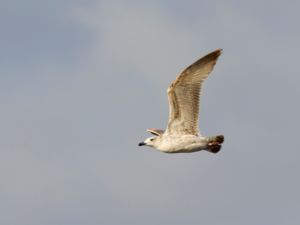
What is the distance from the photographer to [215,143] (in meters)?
54.7

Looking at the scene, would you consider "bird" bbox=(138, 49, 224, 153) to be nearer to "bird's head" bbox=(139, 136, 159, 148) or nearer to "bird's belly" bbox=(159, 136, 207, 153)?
"bird's belly" bbox=(159, 136, 207, 153)

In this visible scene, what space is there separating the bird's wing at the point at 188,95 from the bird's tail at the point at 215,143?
862 mm

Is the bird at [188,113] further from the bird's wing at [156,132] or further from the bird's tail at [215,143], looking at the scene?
the bird's wing at [156,132]

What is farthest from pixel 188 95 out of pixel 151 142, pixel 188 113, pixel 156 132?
pixel 156 132

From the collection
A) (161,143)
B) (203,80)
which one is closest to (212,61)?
(203,80)

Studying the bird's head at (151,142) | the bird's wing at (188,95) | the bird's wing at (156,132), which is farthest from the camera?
the bird's wing at (156,132)

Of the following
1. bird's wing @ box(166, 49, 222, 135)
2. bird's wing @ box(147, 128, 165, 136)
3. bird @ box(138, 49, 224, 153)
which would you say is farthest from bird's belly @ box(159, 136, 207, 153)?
bird's wing @ box(147, 128, 165, 136)

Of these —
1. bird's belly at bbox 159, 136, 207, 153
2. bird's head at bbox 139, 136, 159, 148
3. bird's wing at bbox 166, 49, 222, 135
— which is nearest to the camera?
bird's wing at bbox 166, 49, 222, 135

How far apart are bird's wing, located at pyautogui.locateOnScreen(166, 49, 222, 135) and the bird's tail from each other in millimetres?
862

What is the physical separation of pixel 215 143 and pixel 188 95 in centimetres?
219

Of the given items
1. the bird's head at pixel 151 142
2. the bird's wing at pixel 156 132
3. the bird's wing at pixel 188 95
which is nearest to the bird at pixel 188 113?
the bird's wing at pixel 188 95

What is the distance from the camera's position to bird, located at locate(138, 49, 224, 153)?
177 feet

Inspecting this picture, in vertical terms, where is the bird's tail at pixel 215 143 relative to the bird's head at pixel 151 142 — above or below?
below

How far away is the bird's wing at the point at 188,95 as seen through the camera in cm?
5403
